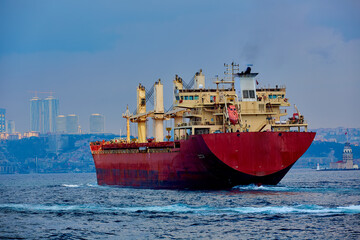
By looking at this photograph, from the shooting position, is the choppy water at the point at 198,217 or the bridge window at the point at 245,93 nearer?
the choppy water at the point at 198,217

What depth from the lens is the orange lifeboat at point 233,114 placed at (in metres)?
54.7

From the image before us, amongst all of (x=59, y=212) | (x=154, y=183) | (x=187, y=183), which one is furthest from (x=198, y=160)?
(x=59, y=212)

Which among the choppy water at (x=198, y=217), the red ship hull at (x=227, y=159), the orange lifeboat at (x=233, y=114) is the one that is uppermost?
the orange lifeboat at (x=233, y=114)

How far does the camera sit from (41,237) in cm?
3341

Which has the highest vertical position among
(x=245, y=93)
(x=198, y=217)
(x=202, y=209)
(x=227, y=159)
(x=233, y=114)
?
(x=245, y=93)

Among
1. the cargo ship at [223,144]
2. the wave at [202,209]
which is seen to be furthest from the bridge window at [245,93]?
the wave at [202,209]

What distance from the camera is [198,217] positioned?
38125 millimetres

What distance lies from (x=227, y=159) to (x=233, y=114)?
4.78 meters

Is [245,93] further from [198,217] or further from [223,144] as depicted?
[198,217]

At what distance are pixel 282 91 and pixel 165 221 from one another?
27142mm

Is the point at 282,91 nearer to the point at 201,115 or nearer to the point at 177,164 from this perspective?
the point at 201,115

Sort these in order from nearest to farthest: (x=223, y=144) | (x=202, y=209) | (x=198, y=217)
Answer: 1. (x=198, y=217)
2. (x=202, y=209)
3. (x=223, y=144)

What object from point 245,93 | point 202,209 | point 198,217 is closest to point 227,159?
point 245,93

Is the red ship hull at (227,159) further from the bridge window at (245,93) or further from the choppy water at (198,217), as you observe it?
the bridge window at (245,93)
